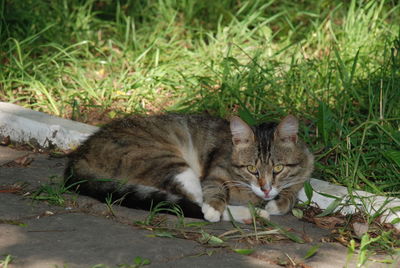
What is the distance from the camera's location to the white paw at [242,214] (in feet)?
13.6

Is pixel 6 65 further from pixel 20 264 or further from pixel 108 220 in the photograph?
pixel 20 264

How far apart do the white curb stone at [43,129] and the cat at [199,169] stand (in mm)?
609

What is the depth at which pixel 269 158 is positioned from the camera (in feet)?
14.6

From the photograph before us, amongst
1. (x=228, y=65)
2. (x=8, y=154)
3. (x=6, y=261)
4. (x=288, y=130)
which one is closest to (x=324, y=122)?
(x=288, y=130)

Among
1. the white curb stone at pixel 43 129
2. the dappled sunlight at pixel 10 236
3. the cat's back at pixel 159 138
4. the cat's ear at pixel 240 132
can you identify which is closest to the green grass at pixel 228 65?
the cat's back at pixel 159 138

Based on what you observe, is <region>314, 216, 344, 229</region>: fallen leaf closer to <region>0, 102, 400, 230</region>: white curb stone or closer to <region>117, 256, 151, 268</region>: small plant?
<region>117, 256, 151, 268</region>: small plant

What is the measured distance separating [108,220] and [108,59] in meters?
3.19

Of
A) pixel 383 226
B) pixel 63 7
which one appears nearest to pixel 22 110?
pixel 63 7

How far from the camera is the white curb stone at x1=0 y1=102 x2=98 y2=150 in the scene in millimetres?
5305

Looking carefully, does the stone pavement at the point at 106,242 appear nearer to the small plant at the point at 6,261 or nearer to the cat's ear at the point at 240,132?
the small plant at the point at 6,261

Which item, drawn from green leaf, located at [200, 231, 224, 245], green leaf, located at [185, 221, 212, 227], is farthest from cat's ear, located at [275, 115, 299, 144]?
green leaf, located at [200, 231, 224, 245]

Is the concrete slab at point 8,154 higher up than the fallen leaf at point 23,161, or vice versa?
the fallen leaf at point 23,161

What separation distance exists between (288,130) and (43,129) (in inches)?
81.2

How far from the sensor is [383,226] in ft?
13.3
